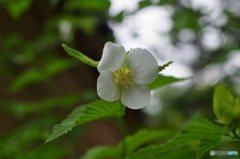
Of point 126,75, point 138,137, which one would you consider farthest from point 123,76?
point 138,137

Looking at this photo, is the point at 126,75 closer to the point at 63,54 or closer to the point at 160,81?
the point at 160,81

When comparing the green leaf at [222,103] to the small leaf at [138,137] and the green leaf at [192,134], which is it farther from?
the small leaf at [138,137]

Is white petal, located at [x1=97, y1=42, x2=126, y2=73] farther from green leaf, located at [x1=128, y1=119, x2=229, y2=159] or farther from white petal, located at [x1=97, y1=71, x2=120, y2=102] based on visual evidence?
green leaf, located at [x1=128, y1=119, x2=229, y2=159]

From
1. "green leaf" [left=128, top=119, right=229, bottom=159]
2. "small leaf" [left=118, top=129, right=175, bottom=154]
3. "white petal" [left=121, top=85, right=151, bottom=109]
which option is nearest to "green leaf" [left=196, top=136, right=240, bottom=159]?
"green leaf" [left=128, top=119, right=229, bottom=159]

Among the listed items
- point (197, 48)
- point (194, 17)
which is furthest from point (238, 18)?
point (197, 48)

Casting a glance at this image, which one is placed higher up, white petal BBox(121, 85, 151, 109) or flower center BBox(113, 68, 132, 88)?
flower center BBox(113, 68, 132, 88)
